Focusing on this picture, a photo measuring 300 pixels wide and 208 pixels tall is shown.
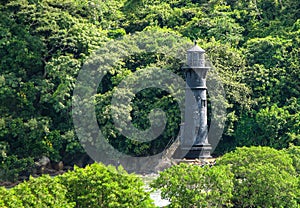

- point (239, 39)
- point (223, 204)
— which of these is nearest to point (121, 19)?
point (239, 39)

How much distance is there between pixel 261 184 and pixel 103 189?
703cm

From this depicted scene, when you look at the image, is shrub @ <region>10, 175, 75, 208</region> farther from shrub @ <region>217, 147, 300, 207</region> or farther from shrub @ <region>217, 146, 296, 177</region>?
shrub @ <region>217, 146, 296, 177</region>

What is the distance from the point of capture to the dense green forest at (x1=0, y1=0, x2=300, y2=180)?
57.2 m

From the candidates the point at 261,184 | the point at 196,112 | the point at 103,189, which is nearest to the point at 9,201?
the point at 103,189

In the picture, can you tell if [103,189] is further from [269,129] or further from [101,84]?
[101,84]

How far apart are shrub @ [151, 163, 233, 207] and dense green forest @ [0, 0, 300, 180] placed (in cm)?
1589

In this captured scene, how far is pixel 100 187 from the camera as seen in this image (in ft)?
126

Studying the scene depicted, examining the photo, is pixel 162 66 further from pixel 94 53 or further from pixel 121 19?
pixel 121 19

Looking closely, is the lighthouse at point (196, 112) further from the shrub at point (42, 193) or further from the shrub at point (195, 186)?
the shrub at point (42, 193)

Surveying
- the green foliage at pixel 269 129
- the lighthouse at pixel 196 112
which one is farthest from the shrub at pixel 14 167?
the green foliage at pixel 269 129

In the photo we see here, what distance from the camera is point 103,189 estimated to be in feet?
126

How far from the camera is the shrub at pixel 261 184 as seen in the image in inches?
1649

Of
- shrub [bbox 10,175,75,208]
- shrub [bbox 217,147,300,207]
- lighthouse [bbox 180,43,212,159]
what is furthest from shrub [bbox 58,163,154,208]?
lighthouse [bbox 180,43,212,159]

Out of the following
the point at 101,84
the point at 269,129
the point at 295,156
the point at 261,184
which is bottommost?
the point at 261,184
